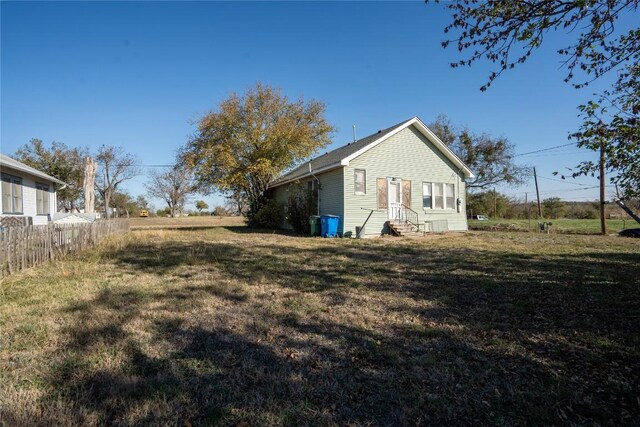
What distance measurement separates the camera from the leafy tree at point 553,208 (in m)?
39.2

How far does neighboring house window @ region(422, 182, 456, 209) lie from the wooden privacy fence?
15.2 meters

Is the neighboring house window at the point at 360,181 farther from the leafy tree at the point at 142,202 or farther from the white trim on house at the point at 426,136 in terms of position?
the leafy tree at the point at 142,202

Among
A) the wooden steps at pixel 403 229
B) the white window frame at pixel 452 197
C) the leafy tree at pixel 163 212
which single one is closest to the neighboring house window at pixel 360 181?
the wooden steps at pixel 403 229

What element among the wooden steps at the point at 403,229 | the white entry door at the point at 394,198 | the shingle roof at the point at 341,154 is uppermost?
the shingle roof at the point at 341,154

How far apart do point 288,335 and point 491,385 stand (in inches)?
80.6

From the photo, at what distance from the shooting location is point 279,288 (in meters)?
5.79

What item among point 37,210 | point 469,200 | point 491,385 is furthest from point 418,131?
point 469,200

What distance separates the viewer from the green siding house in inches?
622

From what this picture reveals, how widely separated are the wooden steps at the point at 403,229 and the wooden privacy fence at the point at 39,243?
1218 cm

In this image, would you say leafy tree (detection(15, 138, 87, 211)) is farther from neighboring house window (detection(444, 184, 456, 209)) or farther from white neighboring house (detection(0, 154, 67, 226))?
neighboring house window (detection(444, 184, 456, 209))

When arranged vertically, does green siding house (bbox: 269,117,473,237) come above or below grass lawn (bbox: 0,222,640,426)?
above

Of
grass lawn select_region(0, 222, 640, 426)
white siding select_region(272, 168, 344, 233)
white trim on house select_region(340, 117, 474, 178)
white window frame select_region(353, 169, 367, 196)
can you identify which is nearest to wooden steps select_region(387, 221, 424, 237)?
white window frame select_region(353, 169, 367, 196)

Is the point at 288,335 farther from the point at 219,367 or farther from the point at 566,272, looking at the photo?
the point at 566,272

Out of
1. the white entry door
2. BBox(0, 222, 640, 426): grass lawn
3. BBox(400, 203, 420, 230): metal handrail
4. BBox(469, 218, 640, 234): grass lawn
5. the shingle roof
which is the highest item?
the shingle roof
